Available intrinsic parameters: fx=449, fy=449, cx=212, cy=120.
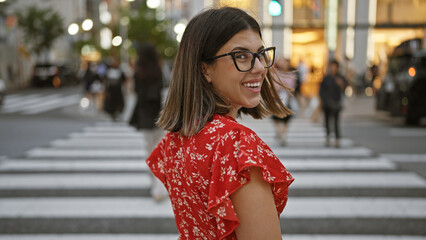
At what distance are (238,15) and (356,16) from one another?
30.3 metres

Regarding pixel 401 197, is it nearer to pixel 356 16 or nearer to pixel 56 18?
pixel 356 16

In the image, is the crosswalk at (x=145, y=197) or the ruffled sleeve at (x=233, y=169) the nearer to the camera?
the ruffled sleeve at (x=233, y=169)

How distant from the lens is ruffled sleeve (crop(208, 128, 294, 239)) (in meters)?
1.34

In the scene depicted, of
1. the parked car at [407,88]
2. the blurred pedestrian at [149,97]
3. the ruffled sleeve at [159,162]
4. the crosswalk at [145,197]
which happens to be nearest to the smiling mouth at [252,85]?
the ruffled sleeve at [159,162]

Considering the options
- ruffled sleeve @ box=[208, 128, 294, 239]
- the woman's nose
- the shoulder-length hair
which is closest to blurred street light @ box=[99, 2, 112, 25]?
the shoulder-length hair

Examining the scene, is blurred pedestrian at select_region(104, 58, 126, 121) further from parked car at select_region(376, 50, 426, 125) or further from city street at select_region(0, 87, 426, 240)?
parked car at select_region(376, 50, 426, 125)

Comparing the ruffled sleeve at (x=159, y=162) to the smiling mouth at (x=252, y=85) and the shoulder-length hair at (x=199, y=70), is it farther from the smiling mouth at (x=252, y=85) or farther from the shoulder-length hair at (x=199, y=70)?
the smiling mouth at (x=252, y=85)

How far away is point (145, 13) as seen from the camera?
1507 inches

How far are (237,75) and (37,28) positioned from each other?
37129 mm

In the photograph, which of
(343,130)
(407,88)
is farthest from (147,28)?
(407,88)

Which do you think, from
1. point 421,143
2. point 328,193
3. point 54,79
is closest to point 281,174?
point 328,193

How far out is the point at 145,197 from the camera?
621cm

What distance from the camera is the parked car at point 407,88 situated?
12586 mm

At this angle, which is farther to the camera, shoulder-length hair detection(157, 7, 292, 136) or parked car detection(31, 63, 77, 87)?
parked car detection(31, 63, 77, 87)
